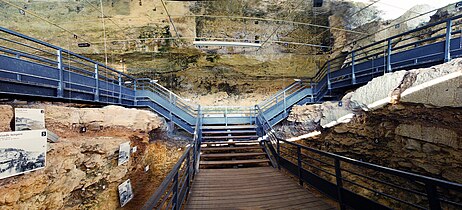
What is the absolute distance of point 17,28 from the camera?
Answer: 8.68 m

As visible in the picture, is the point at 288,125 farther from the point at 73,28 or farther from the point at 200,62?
the point at 73,28

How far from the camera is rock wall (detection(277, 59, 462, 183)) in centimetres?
342

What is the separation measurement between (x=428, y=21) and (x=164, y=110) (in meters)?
11.2

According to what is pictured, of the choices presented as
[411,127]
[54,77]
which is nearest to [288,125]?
[411,127]

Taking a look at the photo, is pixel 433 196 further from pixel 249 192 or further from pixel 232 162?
pixel 232 162

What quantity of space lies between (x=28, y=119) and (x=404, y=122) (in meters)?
7.47

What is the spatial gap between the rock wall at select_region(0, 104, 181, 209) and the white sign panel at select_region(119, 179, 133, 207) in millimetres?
138

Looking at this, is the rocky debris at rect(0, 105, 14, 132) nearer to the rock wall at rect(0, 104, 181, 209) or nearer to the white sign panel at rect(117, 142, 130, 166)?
the rock wall at rect(0, 104, 181, 209)

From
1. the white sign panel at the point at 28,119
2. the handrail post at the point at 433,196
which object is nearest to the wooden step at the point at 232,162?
the white sign panel at the point at 28,119

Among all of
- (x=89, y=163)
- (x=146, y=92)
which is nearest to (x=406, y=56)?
(x=89, y=163)

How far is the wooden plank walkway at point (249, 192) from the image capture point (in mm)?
2865

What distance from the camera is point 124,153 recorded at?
521cm

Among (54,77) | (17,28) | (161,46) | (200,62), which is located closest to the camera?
(54,77)

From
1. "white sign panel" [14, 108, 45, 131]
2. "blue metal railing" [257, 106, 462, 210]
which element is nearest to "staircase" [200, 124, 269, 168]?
"blue metal railing" [257, 106, 462, 210]
